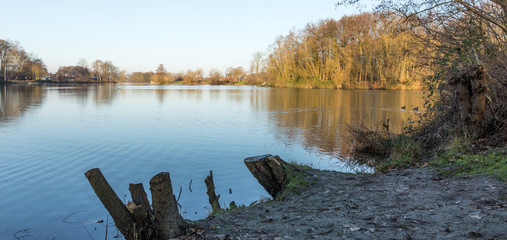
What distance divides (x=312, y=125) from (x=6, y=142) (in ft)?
43.4

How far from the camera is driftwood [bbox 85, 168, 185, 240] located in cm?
396

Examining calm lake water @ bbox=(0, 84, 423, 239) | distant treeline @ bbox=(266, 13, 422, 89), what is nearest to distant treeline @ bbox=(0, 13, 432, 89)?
distant treeline @ bbox=(266, 13, 422, 89)

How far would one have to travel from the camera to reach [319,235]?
3812 millimetres

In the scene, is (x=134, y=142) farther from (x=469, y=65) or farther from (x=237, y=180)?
(x=469, y=65)

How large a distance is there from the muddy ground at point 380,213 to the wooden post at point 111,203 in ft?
2.90

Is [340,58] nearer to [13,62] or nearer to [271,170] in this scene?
[271,170]

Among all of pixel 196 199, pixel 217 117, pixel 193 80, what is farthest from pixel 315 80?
pixel 193 80

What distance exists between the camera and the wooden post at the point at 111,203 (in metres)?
4.05

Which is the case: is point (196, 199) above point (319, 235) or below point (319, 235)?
below

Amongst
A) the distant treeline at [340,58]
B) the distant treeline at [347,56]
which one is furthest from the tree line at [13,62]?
the distant treeline at [347,56]

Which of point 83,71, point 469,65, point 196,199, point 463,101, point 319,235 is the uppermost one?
point 83,71

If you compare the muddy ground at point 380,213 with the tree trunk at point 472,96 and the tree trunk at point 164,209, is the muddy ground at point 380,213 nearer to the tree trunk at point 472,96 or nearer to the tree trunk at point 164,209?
the tree trunk at point 164,209

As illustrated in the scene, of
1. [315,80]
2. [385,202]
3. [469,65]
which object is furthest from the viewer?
[315,80]

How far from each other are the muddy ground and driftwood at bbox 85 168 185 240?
1.34ft
